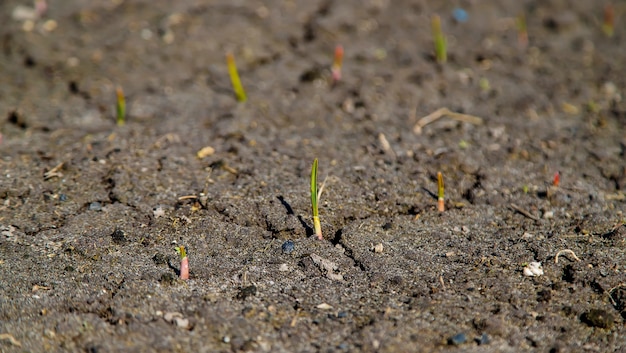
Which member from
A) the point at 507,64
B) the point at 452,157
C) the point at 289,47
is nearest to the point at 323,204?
the point at 452,157

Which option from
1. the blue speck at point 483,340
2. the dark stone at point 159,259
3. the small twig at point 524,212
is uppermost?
the blue speck at point 483,340

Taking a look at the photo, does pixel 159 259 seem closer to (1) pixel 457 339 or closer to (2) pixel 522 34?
(1) pixel 457 339

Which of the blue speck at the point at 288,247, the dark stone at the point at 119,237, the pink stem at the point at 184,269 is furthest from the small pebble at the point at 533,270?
the dark stone at the point at 119,237

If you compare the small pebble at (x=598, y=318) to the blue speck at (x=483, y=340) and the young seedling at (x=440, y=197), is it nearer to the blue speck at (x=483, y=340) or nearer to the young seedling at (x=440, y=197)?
the blue speck at (x=483, y=340)

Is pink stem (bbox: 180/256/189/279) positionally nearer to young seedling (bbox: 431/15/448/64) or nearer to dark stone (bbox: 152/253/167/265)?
dark stone (bbox: 152/253/167/265)

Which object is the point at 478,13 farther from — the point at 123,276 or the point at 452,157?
Answer: the point at 123,276

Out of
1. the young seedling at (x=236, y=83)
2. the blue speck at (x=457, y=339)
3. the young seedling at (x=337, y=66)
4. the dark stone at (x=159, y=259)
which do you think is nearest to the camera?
the blue speck at (x=457, y=339)
